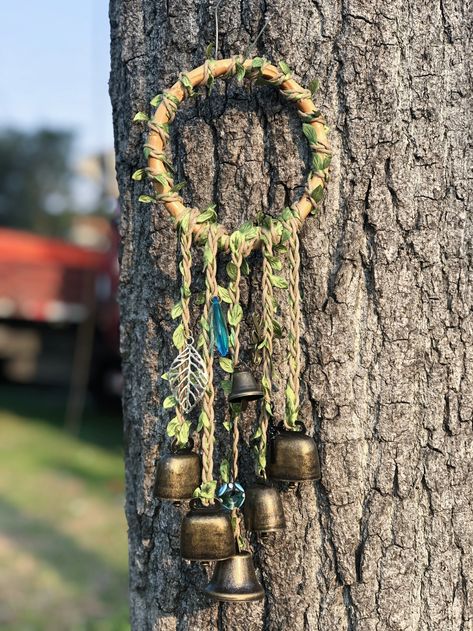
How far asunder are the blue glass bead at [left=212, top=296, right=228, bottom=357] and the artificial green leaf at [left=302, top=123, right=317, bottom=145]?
1.18 feet

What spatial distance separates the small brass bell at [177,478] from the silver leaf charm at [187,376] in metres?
0.10

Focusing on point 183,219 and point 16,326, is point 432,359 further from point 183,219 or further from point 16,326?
point 16,326

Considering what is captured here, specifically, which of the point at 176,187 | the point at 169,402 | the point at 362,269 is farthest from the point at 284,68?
the point at 169,402

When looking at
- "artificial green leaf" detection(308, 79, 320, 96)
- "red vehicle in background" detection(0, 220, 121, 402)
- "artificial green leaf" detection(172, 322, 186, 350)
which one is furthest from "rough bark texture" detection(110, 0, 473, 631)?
"red vehicle in background" detection(0, 220, 121, 402)

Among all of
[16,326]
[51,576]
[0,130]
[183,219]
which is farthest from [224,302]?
[0,130]

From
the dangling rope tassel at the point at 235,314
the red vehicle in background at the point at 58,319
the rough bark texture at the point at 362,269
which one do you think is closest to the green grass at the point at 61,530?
the red vehicle in background at the point at 58,319

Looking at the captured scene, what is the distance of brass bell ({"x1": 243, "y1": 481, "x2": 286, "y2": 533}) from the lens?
1418 mm

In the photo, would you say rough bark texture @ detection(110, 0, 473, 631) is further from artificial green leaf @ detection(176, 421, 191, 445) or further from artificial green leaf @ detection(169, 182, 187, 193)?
artificial green leaf @ detection(176, 421, 191, 445)

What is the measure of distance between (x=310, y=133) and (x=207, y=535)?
803mm

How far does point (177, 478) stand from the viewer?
142 centimetres

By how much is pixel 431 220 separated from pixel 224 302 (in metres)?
0.46

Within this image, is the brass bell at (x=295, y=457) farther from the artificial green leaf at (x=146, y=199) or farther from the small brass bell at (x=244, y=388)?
the artificial green leaf at (x=146, y=199)

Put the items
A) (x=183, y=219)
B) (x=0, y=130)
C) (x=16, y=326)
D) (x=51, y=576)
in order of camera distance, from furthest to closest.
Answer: (x=0, y=130), (x=16, y=326), (x=51, y=576), (x=183, y=219)

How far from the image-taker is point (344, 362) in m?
1.51
